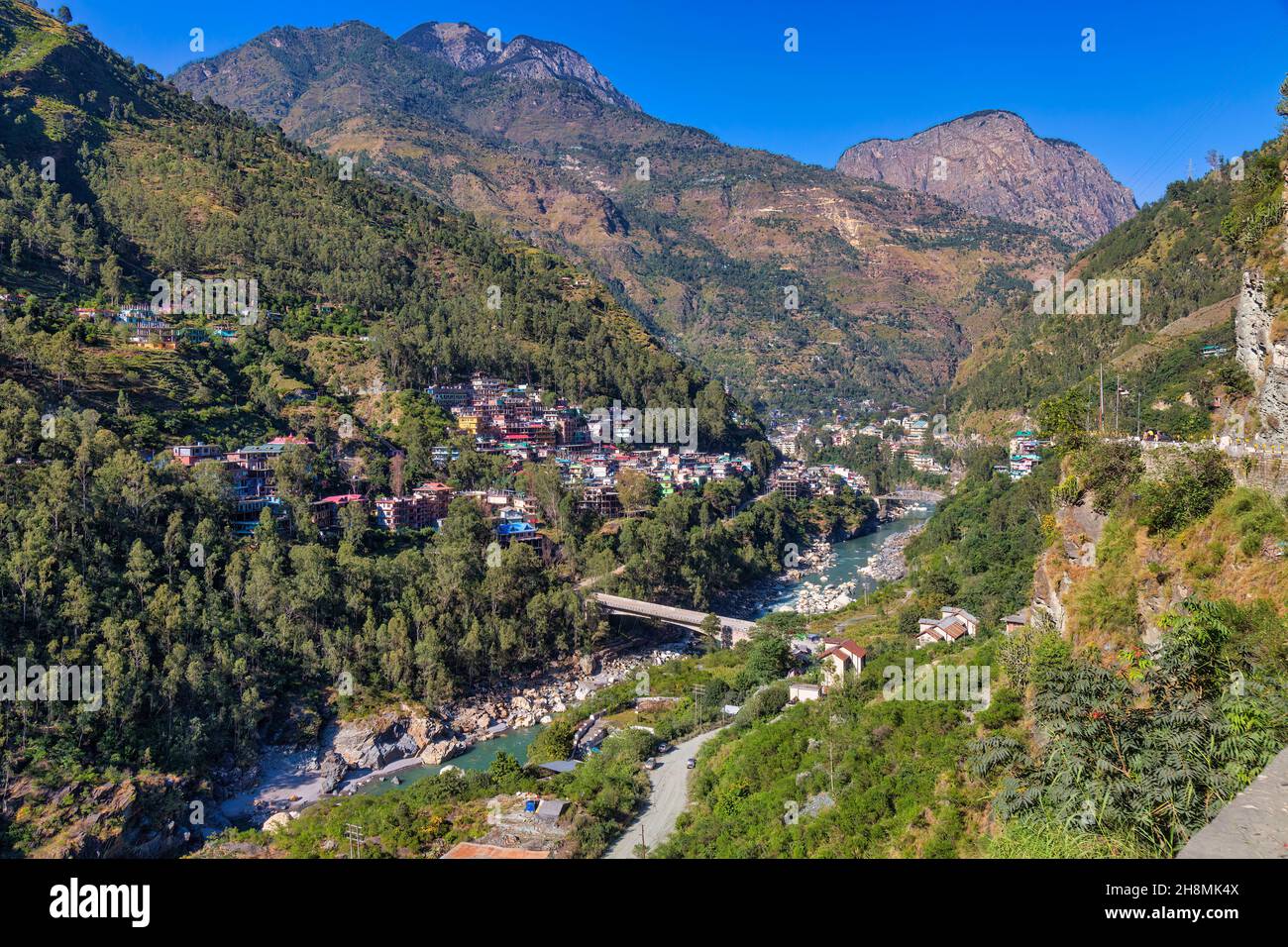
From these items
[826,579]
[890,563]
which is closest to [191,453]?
[826,579]

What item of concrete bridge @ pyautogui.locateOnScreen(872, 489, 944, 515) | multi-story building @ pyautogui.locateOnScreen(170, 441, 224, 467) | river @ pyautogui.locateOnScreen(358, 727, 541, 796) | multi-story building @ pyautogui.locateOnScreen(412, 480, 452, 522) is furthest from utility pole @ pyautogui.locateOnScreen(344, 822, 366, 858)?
concrete bridge @ pyautogui.locateOnScreen(872, 489, 944, 515)

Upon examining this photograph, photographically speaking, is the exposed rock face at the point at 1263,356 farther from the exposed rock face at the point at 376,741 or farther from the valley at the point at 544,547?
the exposed rock face at the point at 376,741

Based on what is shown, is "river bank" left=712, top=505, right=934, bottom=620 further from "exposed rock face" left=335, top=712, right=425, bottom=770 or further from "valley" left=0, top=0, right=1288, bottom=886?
"exposed rock face" left=335, top=712, right=425, bottom=770

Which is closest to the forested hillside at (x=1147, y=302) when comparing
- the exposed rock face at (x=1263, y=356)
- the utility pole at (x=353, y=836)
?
the exposed rock face at (x=1263, y=356)

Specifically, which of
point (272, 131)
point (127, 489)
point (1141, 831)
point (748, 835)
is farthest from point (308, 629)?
point (272, 131)
